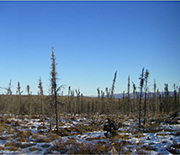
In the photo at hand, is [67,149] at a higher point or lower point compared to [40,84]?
lower

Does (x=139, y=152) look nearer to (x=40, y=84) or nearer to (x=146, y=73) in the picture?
(x=146, y=73)

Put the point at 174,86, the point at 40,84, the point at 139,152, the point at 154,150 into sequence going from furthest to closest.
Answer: the point at 174,86, the point at 40,84, the point at 154,150, the point at 139,152

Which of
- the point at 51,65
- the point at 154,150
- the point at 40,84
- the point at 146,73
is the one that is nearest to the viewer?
the point at 154,150

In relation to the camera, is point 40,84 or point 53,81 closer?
point 53,81

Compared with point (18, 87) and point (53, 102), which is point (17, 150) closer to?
point (53, 102)

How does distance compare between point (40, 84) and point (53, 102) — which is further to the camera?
point (40, 84)

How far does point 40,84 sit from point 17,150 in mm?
22005

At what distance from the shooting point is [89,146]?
30.9ft

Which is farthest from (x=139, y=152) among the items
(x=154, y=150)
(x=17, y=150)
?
(x=17, y=150)

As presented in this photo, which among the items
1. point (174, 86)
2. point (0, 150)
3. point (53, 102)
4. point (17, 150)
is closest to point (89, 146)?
point (17, 150)

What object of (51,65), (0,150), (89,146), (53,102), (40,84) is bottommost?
(0,150)

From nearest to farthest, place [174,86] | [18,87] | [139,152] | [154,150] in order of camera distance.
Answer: [139,152] < [154,150] < [18,87] < [174,86]

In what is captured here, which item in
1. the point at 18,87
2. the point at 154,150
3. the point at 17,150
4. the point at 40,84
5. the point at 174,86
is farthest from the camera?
the point at 174,86

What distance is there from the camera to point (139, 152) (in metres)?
8.71
